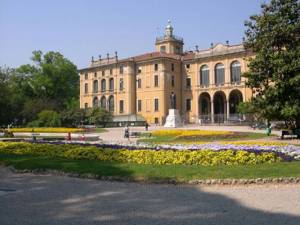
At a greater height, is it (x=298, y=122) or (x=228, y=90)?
(x=228, y=90)

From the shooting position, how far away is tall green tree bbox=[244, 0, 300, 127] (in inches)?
1068

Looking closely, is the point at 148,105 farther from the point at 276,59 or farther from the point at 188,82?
the point at 276,59

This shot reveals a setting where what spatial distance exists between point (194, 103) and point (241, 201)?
67.9m

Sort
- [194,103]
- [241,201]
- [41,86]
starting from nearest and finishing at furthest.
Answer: [241,201]
[194,103]
[41,86]

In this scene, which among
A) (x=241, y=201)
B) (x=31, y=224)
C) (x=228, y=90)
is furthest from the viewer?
(x=228, y=90)

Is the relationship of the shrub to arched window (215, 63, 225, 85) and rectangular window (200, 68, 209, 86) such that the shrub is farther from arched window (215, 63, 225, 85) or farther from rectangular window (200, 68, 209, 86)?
arched window (215, 63, 225, 85)

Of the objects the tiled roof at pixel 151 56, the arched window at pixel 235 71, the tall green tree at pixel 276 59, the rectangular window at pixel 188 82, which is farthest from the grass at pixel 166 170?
the rectangular window at pixel 188 82

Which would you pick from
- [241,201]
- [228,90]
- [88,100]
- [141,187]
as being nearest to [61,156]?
[141,187]

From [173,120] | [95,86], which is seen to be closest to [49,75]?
[95,86]

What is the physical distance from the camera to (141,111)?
258 ft

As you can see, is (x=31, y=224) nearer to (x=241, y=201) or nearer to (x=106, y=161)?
(x=241, y=201)

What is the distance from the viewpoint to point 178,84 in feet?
257

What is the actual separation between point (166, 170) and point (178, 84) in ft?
218

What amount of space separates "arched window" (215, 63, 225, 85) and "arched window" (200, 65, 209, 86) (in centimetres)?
185
